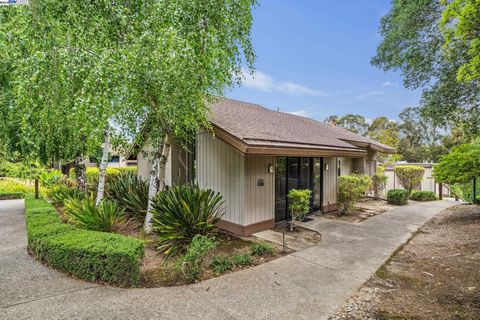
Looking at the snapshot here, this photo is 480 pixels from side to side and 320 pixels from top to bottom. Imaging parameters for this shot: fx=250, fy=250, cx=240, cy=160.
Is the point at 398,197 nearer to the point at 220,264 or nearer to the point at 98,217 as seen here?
the point at 220,264

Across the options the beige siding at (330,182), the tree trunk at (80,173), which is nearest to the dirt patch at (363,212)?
the beige siding at (330,182)

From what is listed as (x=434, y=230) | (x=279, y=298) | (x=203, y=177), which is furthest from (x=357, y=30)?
(x=279, y=298)

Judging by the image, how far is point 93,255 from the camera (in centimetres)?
414

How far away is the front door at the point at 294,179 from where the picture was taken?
8055 mm

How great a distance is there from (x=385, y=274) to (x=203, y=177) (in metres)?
5.43

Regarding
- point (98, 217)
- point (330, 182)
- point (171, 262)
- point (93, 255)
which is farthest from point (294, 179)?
point (93, 255)

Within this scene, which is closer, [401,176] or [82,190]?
[82,190]

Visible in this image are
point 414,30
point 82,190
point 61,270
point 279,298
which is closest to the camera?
point 279,298

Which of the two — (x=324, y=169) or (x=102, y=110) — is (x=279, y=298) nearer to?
(x=102, y=110)

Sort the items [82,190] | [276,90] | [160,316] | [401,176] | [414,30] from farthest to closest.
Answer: [276,90] → [401,176] → [82,190] → [414,30] → [160,316]

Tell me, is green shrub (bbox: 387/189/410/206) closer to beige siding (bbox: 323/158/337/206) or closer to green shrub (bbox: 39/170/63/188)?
beige siding (bbox: 323/158/337/206)

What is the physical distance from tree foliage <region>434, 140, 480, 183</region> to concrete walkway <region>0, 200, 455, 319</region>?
427 centimetres

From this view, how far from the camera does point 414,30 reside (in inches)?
367

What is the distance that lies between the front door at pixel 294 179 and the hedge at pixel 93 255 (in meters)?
4.76
